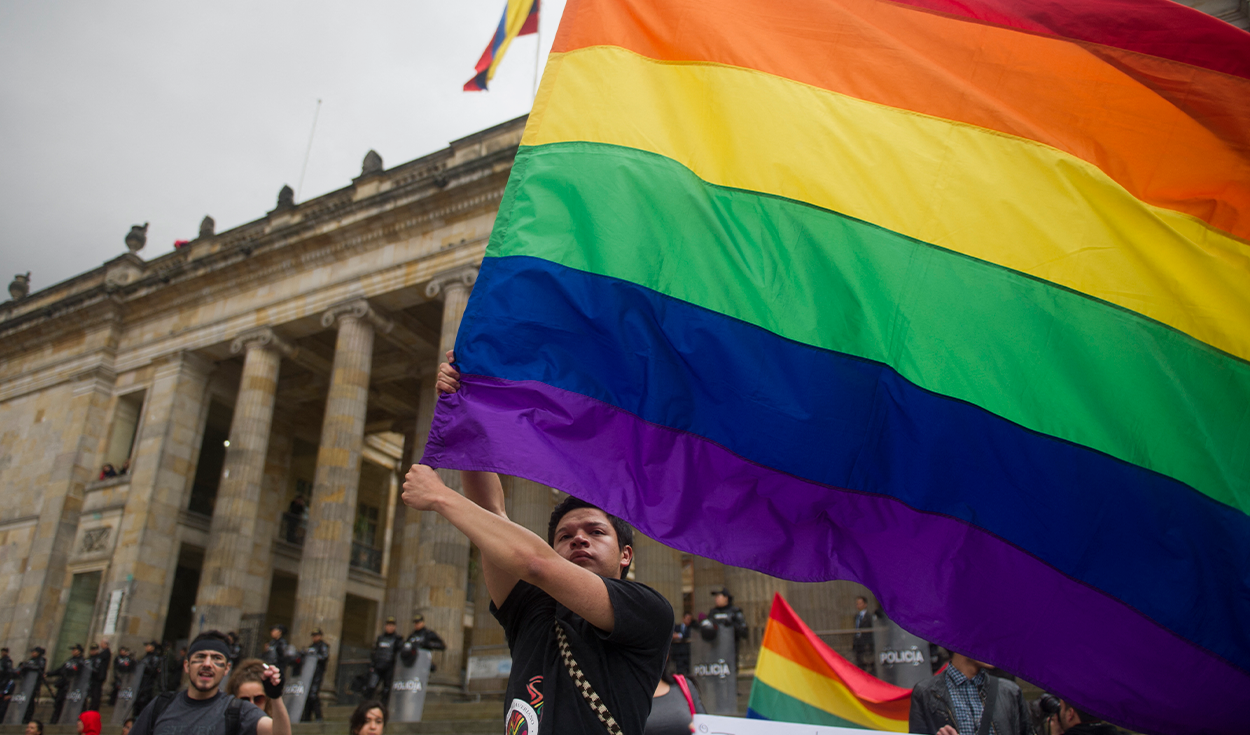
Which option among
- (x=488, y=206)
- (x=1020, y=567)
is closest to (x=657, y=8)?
(x=1020, y=567)

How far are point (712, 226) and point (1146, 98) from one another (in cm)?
187

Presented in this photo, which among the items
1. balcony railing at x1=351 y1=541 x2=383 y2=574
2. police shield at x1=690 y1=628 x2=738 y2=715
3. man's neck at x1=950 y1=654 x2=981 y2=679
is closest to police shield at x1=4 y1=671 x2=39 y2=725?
balcony railing at x1=351 y1=541 x2=383 y2=574

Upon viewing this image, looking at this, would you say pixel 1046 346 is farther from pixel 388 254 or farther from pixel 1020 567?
pixel 388 254

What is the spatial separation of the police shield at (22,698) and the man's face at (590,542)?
24.2 meters

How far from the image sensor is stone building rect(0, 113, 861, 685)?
20.9 metres

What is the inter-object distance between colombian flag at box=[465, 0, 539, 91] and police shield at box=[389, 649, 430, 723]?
30.5 ft

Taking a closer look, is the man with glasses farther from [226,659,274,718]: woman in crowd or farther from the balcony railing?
the balcony railing

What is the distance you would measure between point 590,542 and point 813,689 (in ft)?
19.2

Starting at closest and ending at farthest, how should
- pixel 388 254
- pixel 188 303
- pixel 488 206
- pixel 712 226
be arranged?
pixel 712 226, pixel 488 206, pixel 388 254, pixel 188 303

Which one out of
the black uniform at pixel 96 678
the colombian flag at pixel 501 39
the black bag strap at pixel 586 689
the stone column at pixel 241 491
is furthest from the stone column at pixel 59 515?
the black bag strap at pixel 586 689

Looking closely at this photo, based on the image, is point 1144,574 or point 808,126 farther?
point 808,126

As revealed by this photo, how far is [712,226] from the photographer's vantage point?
3.52 metres

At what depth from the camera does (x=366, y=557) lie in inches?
1351

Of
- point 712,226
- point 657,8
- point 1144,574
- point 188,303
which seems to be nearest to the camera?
point 1144,574
